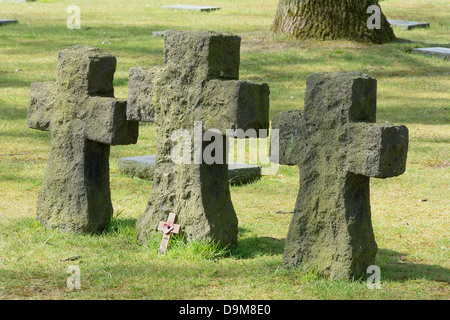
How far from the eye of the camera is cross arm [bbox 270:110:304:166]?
5137 millimetres

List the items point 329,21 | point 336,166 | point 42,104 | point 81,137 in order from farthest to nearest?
point 329,21
point 42,104
point 81,137
point 336,166

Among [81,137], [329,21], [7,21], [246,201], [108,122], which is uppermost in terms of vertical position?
[329,21]

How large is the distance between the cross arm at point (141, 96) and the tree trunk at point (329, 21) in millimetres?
8687

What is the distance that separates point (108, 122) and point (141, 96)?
36cm

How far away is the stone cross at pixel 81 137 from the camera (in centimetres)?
601

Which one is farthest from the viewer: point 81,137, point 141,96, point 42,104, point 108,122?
point 42,104

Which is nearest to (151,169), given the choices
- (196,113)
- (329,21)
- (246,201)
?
(246,201)

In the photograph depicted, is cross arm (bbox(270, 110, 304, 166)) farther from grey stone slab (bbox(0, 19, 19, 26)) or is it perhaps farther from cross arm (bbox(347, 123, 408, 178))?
grey stone slab (bbox(0, 19, 19, 26))

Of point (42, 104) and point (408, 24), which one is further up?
point (408, 24)

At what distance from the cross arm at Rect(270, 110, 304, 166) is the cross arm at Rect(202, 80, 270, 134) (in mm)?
148

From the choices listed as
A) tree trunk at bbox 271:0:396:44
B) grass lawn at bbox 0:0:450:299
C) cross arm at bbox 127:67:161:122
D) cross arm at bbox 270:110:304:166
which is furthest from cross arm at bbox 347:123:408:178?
tree trunk at bbox 271:0:396:44

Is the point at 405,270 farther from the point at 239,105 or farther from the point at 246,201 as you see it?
the point at 246,201

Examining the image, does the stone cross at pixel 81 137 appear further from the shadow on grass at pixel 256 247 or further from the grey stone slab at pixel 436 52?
the grey stone slab at pixel 436 52

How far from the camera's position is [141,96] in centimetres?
583
